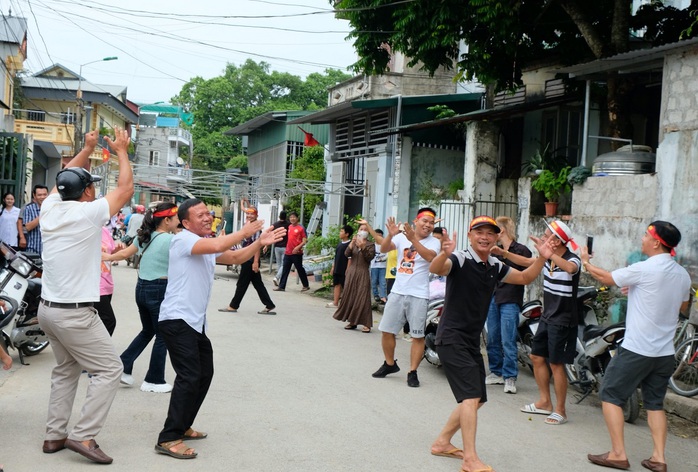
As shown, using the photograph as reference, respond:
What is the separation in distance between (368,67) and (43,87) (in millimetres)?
35843

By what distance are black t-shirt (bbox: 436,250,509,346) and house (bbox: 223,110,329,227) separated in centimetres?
1794

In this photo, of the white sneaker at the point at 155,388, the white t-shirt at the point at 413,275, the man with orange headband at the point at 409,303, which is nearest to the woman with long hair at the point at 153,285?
the white sneaker at the point at 155,388

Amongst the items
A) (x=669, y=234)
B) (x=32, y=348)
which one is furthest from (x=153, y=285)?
(x=669, y=234)

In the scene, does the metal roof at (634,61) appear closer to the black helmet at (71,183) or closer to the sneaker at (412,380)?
the sneaker at (412,380)

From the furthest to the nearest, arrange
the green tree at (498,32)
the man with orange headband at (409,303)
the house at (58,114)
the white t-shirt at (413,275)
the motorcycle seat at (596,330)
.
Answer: the house at (58,114)
the green tree at (498,32)
the white t-shirt at (413,275)
the man with orange headband at (409,303)
the motorcycle seat at (596,330)

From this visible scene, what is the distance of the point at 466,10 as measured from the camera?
13398mm

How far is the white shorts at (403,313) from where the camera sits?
29.7 ft

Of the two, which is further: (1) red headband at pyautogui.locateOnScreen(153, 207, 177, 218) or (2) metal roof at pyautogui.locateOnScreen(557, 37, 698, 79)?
(2) metal roof at pyautogui.locateOnScreen(557, 37, 698, 79)

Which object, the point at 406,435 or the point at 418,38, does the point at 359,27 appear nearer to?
the point at 418,38

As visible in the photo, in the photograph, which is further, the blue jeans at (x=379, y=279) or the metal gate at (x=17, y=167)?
the blue jeans at (x=379, y=279)

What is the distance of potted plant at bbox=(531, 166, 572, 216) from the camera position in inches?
525

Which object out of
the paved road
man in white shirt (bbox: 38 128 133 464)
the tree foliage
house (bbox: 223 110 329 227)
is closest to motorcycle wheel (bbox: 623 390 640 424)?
the paved road

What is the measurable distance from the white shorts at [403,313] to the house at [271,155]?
14897mm

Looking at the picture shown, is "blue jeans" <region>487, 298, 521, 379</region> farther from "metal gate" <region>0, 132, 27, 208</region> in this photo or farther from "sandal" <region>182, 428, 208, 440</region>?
"metal gate" <region>0, 132, 27, 208</region>
